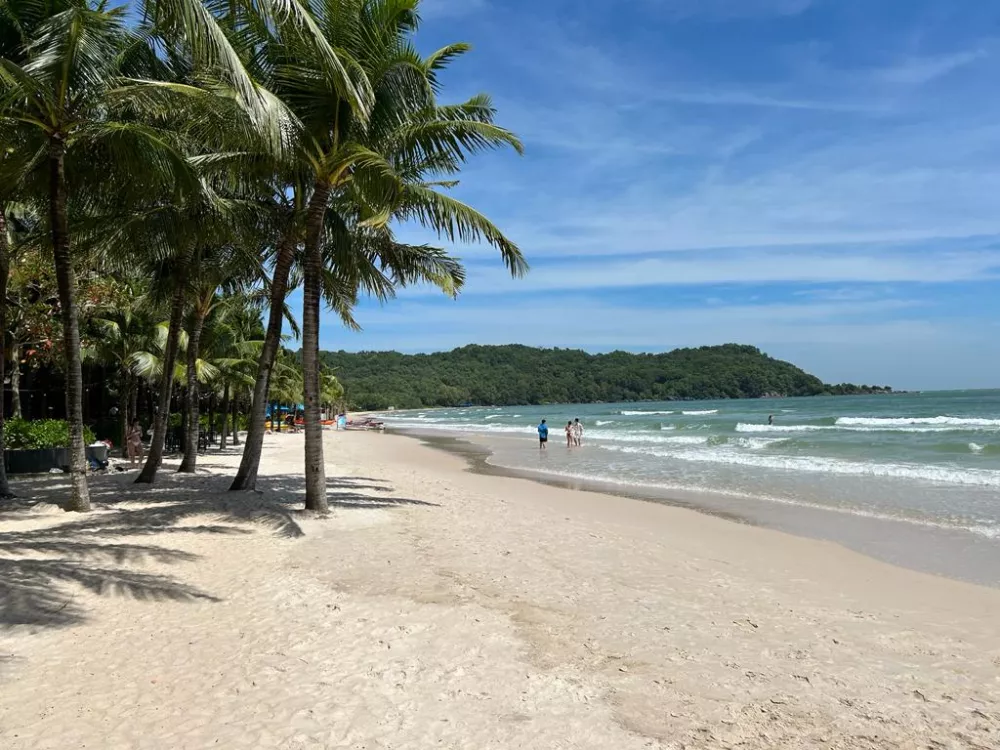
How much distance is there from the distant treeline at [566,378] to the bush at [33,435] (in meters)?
106

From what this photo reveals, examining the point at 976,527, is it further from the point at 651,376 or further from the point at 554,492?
the point at 651,376

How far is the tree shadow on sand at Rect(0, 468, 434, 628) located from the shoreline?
4.97 meters

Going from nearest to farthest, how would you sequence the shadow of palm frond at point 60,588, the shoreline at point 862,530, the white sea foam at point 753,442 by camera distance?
the shadow of palm frond at point 60,588 → the shoreline at point 862,530 → the white sea foam at point 753,442

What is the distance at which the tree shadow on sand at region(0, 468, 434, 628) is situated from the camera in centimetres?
533

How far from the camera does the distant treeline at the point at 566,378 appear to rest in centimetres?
13362

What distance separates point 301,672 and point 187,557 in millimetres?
3256

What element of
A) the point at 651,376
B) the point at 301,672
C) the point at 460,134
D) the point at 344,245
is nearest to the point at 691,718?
the point at 301,672

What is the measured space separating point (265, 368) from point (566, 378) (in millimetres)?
144175

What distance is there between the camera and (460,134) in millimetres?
8852

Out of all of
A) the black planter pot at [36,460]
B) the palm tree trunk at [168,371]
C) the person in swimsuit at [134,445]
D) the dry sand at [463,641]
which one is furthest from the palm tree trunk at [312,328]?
the person in swimsuit at [134,445]

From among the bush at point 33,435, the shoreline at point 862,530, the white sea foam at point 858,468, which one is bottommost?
the shoreline at point 862,530

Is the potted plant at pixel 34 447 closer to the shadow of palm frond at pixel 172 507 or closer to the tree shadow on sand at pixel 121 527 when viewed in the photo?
the tree shadow on sand at pixel 121 527

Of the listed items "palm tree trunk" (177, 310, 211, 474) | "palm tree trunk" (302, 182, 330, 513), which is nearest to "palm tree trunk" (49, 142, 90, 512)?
"palm tree trunk" (302, 182, 330, 513)

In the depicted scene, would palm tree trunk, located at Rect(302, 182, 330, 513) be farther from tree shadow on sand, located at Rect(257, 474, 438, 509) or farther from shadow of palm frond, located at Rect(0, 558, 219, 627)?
shadow of palm frond, located at Rect(0, 558, 219, 627)
